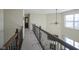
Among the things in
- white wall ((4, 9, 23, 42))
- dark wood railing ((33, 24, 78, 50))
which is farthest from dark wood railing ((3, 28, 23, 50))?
dark wood railing ((33, 24, 78, 50))

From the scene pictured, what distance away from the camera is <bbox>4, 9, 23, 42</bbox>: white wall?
127 cm

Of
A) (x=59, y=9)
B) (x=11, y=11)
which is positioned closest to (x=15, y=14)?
(x=11, y=11)

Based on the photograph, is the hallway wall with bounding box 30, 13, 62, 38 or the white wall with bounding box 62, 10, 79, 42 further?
the hallway wall with bounding box 30, 13, 62, 38

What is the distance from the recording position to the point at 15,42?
4.75ft

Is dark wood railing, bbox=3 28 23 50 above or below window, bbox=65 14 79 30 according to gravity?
below

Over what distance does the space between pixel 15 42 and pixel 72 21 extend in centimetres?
89

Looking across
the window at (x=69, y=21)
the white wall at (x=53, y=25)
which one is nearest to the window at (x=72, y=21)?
the window at (x=69, y=21)

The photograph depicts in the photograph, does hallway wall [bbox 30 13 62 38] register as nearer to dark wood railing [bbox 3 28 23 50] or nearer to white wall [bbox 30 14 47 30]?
white wall [bbox 30 14 47 30]

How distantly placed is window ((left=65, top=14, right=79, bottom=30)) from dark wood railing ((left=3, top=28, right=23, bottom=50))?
69 centimetres

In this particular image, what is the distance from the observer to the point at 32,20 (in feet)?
4.66

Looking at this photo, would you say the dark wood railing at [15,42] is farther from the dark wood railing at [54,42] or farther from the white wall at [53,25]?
the white wall at [53,25]

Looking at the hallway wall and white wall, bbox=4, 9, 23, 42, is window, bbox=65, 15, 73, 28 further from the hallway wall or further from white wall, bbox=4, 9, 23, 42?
white wall, bbox=4, 9, 23, 42

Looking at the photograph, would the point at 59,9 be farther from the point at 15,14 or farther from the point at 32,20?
the point at 15,14
